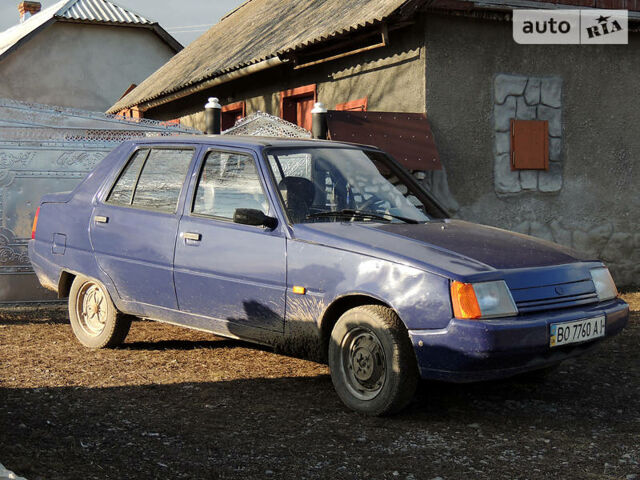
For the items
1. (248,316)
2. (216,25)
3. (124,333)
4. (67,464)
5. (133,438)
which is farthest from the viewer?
(216,25)

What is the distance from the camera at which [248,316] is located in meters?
5.32

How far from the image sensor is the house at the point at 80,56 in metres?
27.2

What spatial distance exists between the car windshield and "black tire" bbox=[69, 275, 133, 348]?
191 cm

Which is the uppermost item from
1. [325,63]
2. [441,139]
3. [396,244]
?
[325,63]

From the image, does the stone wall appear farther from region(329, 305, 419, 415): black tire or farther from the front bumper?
the front bumper

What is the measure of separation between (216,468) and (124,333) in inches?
115

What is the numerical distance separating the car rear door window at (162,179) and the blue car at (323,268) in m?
0.01

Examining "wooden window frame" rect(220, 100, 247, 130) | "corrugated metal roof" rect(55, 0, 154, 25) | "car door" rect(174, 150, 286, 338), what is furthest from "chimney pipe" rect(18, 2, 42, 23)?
"car door" rect(174, 150, 286, 338)

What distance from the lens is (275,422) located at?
471 cm

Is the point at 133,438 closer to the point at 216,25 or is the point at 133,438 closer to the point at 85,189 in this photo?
the point at 85,189

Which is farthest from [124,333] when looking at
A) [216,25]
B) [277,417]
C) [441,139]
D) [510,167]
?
[216,25]

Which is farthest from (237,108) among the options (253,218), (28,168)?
(253,218)

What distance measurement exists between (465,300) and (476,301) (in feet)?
0.20

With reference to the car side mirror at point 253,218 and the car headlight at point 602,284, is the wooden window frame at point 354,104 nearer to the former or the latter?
the car side mirror at point 253,218
